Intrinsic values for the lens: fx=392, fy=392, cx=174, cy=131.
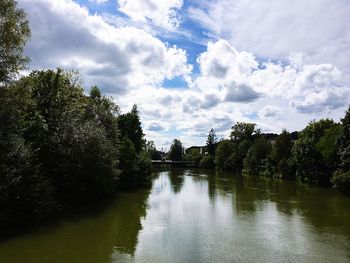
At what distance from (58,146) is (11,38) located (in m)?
9.28

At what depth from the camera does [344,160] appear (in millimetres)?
42812

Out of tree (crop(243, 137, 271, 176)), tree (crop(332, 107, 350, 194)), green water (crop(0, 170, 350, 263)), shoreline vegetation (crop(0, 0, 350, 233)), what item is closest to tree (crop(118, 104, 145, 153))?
shoreline vegetation (crop(0, 0, 350, 233))

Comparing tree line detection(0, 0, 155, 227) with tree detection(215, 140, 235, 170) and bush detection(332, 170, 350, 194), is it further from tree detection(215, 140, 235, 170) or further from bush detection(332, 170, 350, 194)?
tree detection(215, 140, 235, 170)

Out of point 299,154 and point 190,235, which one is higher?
point 299,154

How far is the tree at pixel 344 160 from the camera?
138 feet

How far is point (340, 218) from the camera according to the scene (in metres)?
28.0

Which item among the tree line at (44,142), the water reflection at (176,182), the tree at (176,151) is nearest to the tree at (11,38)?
the tree line at (44,142)

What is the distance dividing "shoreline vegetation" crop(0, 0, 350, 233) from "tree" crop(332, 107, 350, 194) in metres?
0.10

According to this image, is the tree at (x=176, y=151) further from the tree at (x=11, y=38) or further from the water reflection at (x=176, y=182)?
the tree at (x=11, y=38)

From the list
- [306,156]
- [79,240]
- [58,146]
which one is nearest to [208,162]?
[306,156]

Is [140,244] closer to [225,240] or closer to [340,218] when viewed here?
[225,240]

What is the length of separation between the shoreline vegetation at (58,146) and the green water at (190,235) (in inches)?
81.2

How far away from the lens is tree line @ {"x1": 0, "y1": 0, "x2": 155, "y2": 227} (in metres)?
20.6

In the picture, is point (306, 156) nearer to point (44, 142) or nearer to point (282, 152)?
point (282, 152)
